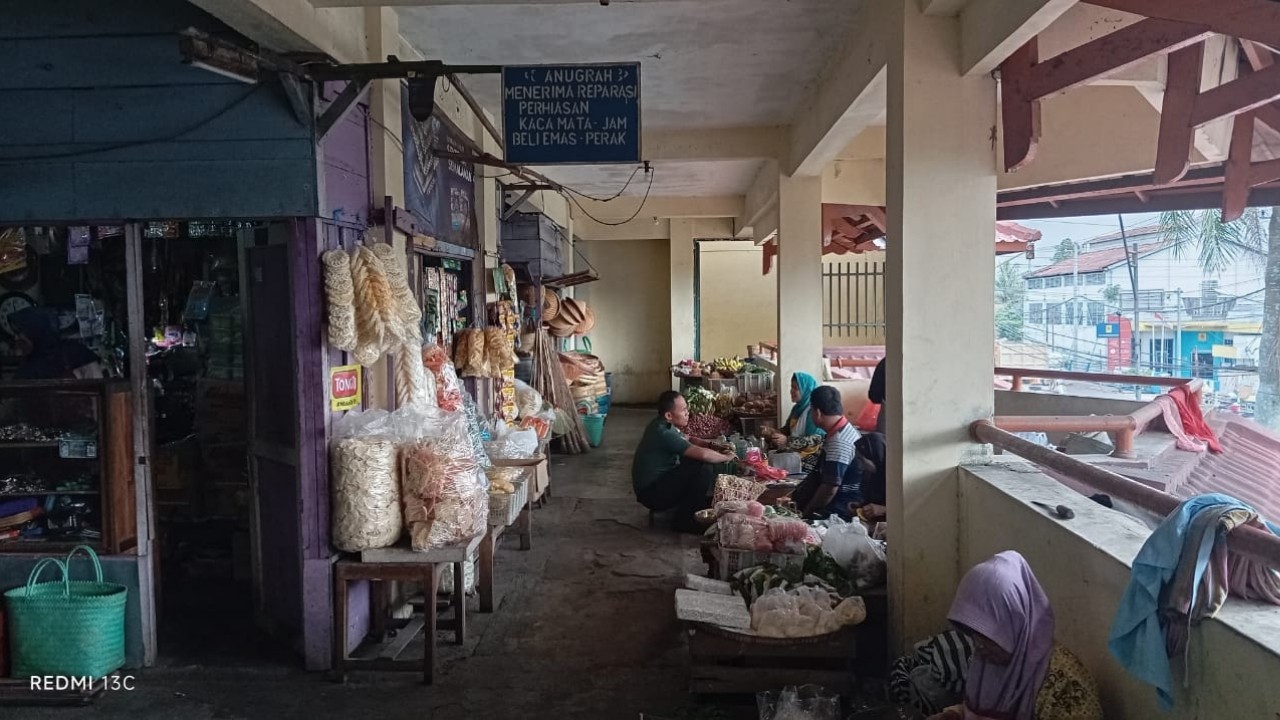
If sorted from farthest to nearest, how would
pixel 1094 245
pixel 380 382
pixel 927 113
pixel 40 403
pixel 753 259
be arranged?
pixel 753 259
pixel 1094 245
pixel 380 382
pixel 40 403
pixel 927 113

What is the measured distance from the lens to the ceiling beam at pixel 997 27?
320 centimetres

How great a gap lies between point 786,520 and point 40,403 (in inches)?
171

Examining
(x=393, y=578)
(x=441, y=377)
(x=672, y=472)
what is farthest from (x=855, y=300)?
(x=393, y=578)

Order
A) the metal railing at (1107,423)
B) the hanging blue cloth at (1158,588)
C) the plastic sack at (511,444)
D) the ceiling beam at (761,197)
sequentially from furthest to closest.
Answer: the ceiling beam at (761,197) < the plastic sack at (511,444) < the metal railing at (1107,423) < the hanging blue cloth at (1158,588)

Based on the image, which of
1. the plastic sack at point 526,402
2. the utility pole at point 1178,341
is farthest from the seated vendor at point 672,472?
the utility pole at point 1178,341

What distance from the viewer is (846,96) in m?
5.79

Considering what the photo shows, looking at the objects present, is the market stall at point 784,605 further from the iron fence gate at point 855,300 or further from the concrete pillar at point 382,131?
the iron fence gate at point 855,300

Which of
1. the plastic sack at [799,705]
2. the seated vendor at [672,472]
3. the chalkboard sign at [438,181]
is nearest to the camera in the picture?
the plastic sack at [799,705]

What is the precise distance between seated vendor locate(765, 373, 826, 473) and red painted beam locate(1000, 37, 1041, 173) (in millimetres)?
4070

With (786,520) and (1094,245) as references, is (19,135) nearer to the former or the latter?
(786,520)

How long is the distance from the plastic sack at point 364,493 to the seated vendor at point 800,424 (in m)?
4.33

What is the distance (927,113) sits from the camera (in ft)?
13.2

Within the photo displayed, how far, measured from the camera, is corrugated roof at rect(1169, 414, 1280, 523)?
545 centimetres

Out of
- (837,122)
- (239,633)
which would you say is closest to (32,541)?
(239,633)
